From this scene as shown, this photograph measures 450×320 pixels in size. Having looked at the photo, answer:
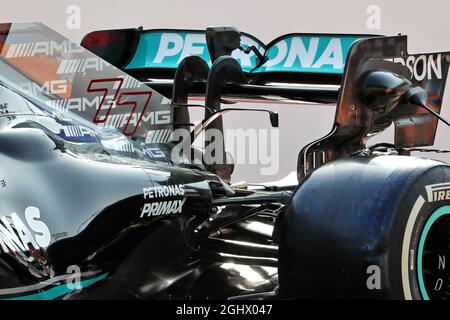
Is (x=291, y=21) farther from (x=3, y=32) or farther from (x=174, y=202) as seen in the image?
(x=174, y=202)

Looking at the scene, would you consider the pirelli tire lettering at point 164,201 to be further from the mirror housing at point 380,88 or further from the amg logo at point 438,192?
the mirror housing at point 380,88

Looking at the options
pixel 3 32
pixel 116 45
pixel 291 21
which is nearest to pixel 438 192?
pixel 3 32

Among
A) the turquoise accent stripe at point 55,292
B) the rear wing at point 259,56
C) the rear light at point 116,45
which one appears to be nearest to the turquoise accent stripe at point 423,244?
the turquoise accent stripe at point 55,292

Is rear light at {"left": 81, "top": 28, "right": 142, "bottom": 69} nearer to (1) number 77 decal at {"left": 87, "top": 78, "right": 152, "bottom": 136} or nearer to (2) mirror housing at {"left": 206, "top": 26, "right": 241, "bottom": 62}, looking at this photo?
(2) mirror housing at {"left": 206, "top": 26, "right": 241, "bottom": 62}

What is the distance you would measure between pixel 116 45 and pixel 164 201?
1885 millimetres

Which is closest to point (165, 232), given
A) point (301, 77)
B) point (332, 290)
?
point (332, 290)

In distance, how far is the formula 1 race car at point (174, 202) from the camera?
167cm

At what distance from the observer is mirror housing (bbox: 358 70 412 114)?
247 cm

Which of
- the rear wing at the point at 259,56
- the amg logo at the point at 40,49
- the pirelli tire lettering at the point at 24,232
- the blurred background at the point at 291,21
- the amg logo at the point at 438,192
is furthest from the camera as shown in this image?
the blurred background at the point at 291,21

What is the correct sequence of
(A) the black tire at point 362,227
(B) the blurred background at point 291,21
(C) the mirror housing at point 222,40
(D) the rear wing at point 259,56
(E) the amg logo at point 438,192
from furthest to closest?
(B) the blurred background at point 291,21
(D) the rear wing at point 259,56
(C) the mirror housing at point 222,40
(E) the amg logo at point 438,192
(A) the black tire at point 362,227

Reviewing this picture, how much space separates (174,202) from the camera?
1923mm

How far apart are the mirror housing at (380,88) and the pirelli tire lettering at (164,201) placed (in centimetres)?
82

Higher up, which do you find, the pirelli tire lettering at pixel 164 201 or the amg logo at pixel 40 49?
the amg logo at pixel 40 49

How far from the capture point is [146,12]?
546cm
